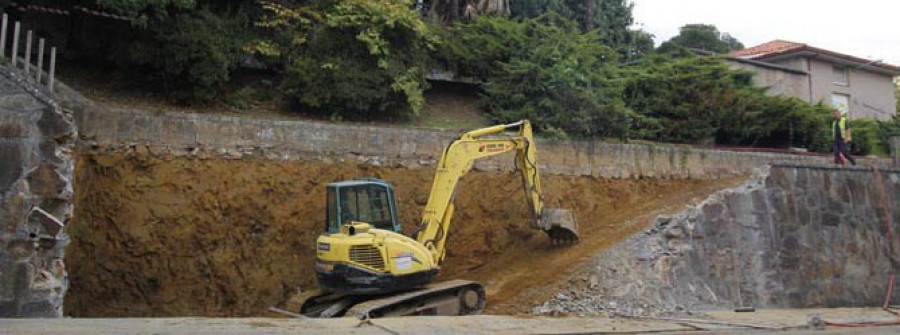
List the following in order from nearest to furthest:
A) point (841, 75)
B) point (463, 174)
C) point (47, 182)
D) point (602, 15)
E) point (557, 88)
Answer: point (47, 182), point (463, 174), point (557, 88), point (602, 15), point (841, 75)

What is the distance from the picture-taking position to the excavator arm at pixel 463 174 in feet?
35.4

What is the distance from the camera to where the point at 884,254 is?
55.5 feet

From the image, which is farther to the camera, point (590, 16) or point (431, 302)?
point (590, 16)

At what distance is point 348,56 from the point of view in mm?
15008

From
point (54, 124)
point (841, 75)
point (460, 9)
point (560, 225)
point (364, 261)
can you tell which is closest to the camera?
point (54, 124)

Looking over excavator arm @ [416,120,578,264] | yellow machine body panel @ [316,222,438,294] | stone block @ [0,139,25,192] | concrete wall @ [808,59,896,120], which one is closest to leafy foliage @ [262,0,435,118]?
excavator arm @ [416,120,578,264]

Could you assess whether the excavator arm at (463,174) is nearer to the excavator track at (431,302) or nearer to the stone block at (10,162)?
the excavator track at (431,302)

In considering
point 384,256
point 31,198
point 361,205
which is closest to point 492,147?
point 361,205

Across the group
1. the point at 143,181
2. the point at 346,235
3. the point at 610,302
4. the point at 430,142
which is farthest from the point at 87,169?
the point at 610,302

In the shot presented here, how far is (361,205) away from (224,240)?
2.97m

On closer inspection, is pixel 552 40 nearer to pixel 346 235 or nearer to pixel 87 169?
pixel 346 235

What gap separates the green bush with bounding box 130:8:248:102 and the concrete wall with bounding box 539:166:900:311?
26.0ft

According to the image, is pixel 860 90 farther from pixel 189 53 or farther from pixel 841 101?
pixel 189 53

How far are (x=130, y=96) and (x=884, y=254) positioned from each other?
1772cm
